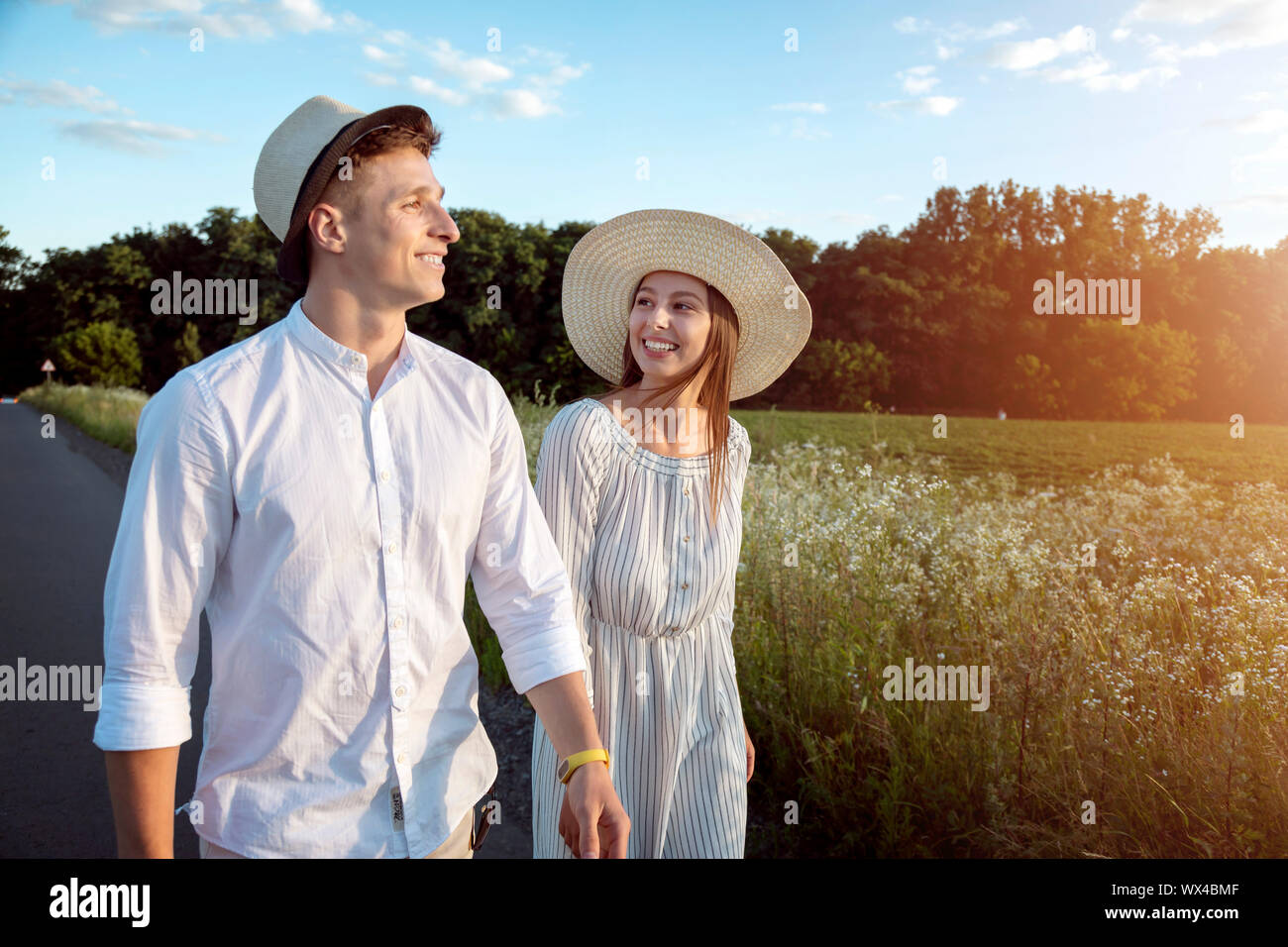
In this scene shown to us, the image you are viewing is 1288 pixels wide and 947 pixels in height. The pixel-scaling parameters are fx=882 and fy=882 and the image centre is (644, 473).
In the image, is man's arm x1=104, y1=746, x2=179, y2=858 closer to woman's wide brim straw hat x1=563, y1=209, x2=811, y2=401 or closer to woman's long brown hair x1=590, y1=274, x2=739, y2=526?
woman's long brown hair x1=590, y1=274, x2=739, y2=526

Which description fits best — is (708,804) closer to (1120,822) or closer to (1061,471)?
(1120,822)

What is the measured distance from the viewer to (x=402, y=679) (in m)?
1.54

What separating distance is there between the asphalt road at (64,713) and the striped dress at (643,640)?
1.50m

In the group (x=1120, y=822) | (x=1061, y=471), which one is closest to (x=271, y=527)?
(x=1120, y=822)

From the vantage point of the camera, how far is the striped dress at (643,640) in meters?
2.29

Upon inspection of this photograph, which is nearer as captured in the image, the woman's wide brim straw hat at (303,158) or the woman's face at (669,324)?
the woman's wide brim straw hat at (303,158)

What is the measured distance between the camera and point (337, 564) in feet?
4.90

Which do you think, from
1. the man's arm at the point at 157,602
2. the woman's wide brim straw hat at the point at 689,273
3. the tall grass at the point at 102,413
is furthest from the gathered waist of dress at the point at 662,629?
the tall grass at the point at 102,413

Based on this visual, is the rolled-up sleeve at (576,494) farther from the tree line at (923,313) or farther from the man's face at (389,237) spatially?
the tree line at (923,313)

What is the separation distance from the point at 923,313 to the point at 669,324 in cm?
3275

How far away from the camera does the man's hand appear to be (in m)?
1.68

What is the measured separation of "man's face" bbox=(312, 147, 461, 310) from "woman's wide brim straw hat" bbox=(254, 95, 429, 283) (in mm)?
50

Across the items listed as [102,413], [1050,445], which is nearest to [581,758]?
[1050,445]

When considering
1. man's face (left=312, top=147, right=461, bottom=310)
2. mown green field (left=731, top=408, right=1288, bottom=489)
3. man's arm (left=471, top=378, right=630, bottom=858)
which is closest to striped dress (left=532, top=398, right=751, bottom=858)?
man's arm (left=471, top=378, right=630, bottom=858)
